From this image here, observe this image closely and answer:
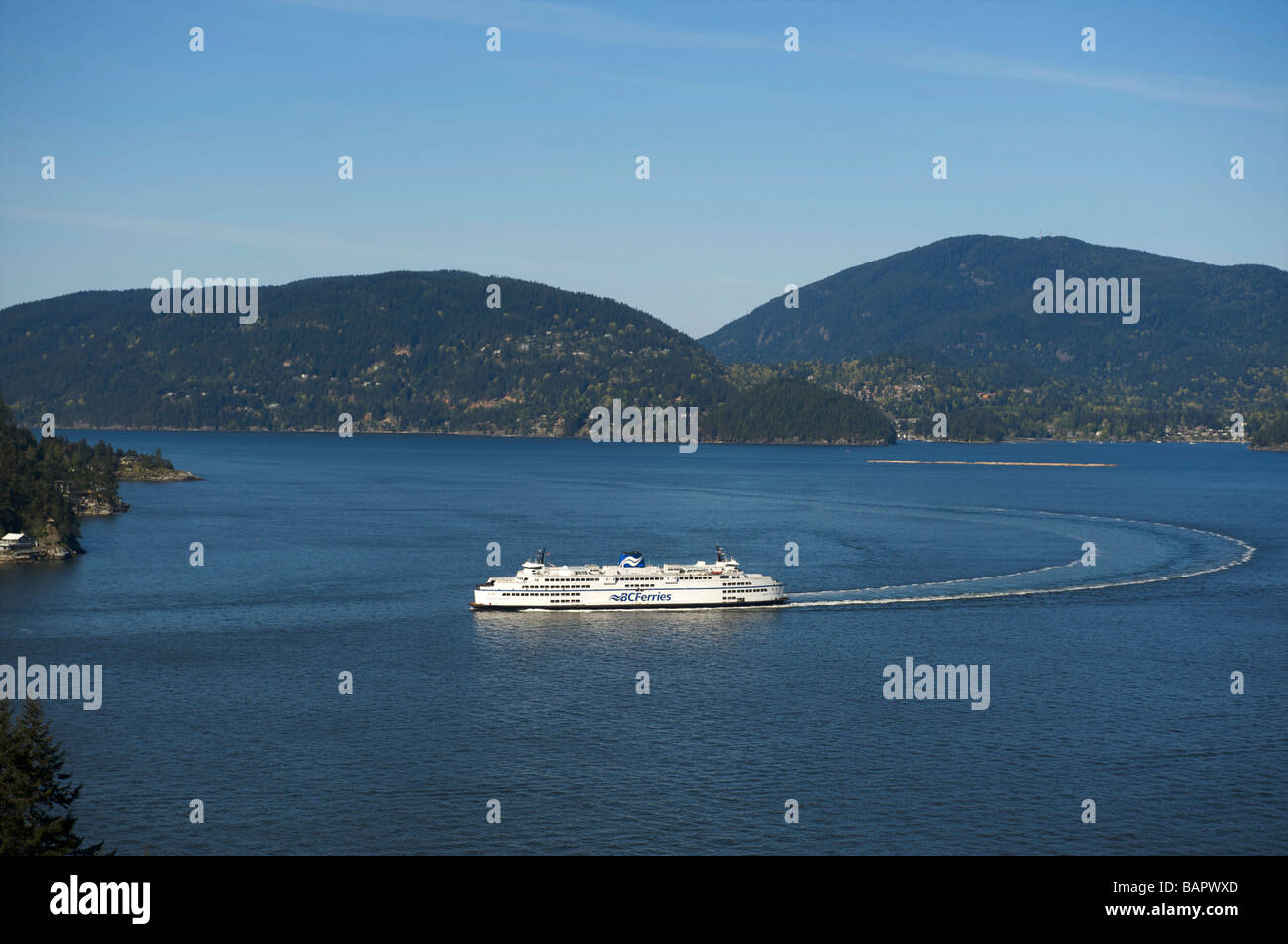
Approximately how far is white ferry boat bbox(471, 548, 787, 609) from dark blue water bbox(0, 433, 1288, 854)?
192cm

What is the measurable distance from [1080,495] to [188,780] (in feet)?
568

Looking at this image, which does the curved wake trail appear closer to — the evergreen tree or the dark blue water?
the dark blue water

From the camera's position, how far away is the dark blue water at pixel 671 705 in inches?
1813

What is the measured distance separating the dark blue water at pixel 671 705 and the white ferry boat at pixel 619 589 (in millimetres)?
1921

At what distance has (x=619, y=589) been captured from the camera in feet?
310

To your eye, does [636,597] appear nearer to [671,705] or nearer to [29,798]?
[671,705]

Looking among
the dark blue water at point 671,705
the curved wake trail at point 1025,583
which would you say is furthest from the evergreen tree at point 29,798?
the curved wake trail at point 1025,583

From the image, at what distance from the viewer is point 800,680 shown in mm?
69562

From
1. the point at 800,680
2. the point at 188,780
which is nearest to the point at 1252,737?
the point at 800,680

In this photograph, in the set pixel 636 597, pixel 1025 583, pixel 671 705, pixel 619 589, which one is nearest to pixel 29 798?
pixel 671 705

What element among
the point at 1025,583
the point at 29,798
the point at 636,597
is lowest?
the point at 1025,583

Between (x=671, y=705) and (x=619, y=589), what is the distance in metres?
31.1
